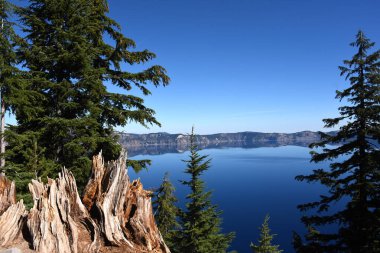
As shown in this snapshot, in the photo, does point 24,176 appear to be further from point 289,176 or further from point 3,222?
point 289,176

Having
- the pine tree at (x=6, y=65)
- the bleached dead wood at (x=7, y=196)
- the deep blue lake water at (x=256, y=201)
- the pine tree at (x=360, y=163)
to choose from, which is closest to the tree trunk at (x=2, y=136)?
Answer: the pine tree at (x=6, y=65)

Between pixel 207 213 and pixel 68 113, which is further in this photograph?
pixel 207 213

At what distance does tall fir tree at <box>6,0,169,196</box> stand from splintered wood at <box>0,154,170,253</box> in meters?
3.46

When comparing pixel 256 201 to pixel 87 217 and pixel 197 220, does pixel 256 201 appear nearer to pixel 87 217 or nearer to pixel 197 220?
pixel 197 220

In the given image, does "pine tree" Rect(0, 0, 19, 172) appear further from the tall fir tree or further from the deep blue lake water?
the deep blue lake water

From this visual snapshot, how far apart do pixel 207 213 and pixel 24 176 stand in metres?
12.1

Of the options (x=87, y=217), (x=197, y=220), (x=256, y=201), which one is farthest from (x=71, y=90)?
(x=256, y=201)

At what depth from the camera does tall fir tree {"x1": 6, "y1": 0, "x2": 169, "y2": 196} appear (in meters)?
11.6

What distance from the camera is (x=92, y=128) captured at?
12.0m

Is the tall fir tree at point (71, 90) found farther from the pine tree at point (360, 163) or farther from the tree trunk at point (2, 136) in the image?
the pine tree at point (360, 163)

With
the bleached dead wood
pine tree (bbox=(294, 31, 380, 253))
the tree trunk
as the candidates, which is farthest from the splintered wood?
pine tree (bbox=(294, 31, 380, 253))

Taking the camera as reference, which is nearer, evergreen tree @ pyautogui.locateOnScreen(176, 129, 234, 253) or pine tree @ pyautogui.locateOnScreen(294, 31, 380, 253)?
pine tree @ pyautogui.locateOnScreen(294, 31, 380, 253)

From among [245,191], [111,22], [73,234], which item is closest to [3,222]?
[73,234]

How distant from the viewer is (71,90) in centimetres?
1159
